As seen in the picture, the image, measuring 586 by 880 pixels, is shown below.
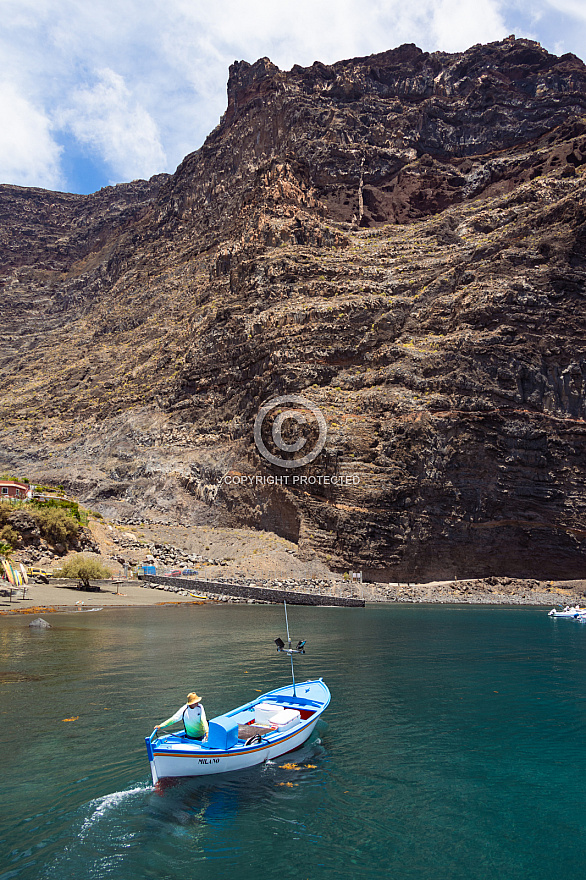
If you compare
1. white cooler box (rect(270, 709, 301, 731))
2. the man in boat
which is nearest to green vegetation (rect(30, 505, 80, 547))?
white cooler box (rect(270, 709, 301, 731))

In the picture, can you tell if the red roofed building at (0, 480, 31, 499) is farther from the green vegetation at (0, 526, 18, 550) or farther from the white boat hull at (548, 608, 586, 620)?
the white boat hull at (548, 608, 586, 620)

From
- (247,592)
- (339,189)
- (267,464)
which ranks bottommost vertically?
(247,592)

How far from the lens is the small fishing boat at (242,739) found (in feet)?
39.2

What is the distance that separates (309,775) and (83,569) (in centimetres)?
4063

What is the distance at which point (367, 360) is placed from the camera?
79.6 m

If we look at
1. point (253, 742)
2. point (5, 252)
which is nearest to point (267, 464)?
point (253, 742)

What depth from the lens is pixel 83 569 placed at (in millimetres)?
49375

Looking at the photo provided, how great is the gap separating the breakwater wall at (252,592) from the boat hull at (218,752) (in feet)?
133

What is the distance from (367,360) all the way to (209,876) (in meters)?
73.6

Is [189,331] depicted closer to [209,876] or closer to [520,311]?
[520,311]

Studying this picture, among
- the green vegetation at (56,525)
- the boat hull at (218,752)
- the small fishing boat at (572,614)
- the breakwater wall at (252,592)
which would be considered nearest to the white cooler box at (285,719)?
the boat hull at (218,752)

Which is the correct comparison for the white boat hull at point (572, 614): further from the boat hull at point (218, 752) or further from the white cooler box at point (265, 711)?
the boat hull at point (218, 752)

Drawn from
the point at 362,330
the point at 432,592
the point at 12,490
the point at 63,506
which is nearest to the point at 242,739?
the point at 63,506

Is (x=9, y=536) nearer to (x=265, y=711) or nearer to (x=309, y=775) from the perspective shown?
(x=265, y=711)
